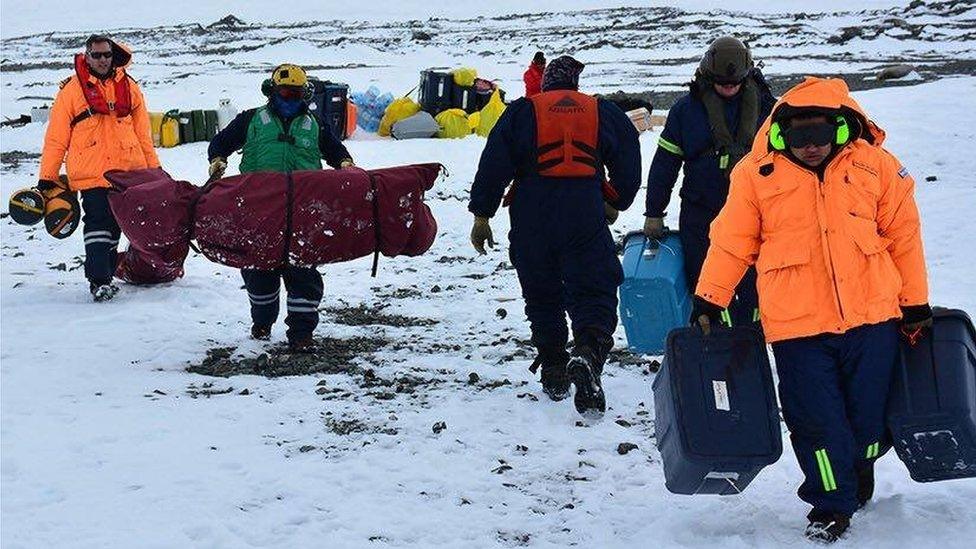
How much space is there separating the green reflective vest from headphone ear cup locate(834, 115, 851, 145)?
3.60 metres

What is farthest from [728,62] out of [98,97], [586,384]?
[98,97]

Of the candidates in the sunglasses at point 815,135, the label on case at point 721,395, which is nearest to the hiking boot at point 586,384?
the label on case at point 721,395

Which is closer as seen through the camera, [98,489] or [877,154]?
[877,154]

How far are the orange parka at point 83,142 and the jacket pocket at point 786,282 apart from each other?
5.08 meters

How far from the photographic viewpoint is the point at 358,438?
460cm

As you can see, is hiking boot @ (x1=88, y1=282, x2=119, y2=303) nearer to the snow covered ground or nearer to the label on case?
the snow covered ground

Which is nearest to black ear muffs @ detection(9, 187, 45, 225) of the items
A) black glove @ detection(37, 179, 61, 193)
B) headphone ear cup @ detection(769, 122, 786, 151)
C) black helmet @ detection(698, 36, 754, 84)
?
black glove @ detection(37, 179, 61, 193)

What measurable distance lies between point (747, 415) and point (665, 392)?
32 cm

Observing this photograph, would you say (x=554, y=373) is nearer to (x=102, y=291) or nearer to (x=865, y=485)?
(x=865, y=485)

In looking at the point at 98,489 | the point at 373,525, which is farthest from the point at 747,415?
the point at 98,489

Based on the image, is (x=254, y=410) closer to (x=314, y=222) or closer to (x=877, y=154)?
(x=314, y=222)

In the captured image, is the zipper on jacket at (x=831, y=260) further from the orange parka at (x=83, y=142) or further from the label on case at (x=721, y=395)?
the orange parka at (x=83, y=142)

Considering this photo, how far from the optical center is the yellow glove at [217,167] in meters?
5.93

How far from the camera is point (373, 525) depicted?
3.73m
